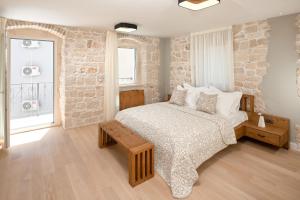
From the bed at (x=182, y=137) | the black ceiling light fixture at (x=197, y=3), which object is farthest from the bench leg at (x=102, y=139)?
the black ceiling light fixture at (x=197, y=3)

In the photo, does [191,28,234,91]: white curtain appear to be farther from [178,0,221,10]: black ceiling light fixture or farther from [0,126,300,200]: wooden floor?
[178,0,221,10]: black ceiling light fixture

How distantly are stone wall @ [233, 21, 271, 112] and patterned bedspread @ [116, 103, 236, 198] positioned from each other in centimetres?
101

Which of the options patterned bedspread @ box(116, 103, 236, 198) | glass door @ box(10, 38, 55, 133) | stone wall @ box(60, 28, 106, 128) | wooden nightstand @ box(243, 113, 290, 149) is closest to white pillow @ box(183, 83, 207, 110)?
patterned bedspread @ box(116, 103, 236, 198)

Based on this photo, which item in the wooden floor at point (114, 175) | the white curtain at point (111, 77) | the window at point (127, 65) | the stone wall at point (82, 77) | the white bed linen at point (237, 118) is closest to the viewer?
the wooden floor at point (114, 175)

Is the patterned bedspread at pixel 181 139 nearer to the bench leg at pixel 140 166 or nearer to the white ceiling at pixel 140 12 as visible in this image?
the bench leg at pixel 140 166

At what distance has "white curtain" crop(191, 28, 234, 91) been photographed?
141 inches

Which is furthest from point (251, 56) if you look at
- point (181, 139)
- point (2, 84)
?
point (2, 84)

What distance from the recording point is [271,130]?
284 cm

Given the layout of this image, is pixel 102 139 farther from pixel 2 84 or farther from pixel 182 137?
pixel 2 84

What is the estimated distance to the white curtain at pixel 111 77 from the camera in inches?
164

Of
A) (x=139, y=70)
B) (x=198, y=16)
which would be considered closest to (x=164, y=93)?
(x=139, y=70)

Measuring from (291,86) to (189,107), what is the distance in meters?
1.75

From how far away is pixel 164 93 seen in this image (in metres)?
5.41

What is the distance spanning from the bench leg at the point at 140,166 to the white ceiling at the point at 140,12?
1952 mm
